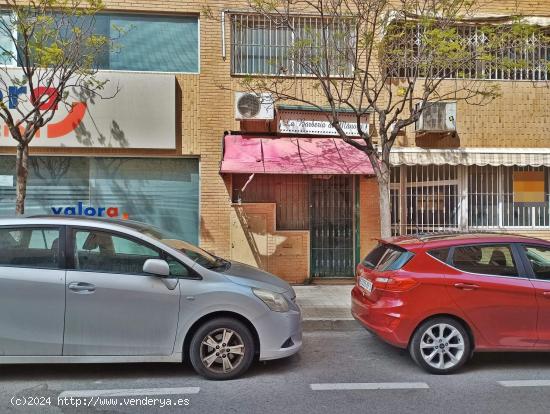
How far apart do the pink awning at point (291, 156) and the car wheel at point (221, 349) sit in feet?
13.9

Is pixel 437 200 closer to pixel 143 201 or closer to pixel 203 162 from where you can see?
pixel 203 162

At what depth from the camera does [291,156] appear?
8828mm

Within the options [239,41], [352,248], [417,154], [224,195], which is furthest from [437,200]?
[239,41]

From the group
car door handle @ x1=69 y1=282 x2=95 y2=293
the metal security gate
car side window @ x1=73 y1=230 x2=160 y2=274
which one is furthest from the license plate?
the metal security gate

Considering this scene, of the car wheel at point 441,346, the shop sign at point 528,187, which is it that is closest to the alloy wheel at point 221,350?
the car wheel at point 441,346

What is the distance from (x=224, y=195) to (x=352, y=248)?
295cm

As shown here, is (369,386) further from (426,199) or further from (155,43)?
(155,43)

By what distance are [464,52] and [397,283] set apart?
4369 millimetres

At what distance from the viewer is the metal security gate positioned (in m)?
9.78

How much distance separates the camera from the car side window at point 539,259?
16.4 feet

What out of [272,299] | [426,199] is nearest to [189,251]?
[272,299]

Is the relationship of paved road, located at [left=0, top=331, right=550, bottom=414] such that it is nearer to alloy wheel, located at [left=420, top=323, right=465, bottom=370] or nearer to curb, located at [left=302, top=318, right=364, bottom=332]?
alloy wheel, located at [left=420, top=323, right=465, bottom=370]

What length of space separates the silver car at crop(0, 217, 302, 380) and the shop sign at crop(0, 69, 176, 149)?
15.1 feet

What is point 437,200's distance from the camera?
32.7 feet
